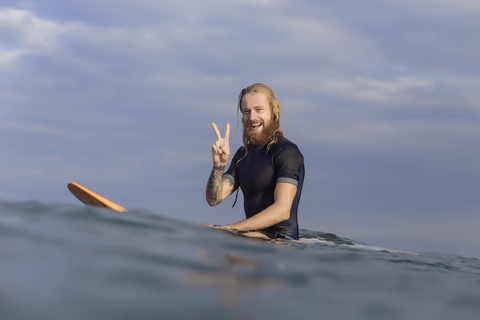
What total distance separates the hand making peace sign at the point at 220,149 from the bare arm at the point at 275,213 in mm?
757

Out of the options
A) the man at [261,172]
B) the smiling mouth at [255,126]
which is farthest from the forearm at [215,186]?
the smiling mouth at [255,126]

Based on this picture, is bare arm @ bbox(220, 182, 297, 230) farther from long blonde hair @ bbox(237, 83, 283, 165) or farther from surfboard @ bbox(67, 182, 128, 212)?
surfboard @ bbox(67, 182, 128, 212)

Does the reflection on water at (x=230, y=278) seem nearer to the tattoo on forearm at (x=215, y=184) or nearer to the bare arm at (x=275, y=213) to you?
the bare arm at (x=275, y=213)

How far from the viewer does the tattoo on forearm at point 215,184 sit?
17.7ft

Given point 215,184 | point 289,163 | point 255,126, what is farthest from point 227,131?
point 289,163

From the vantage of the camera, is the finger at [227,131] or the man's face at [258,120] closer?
the finger at [227,131]

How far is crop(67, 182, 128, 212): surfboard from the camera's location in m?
4.47

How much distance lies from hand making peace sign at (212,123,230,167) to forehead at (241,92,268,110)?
445mm

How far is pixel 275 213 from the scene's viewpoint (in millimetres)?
4715

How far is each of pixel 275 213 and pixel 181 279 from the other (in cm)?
274

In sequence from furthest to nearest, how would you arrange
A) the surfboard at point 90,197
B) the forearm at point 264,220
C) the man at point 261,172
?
the man at point 261,172 → the forearm at point 264,220 → the surfboard at point 90,197

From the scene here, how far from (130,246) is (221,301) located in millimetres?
945

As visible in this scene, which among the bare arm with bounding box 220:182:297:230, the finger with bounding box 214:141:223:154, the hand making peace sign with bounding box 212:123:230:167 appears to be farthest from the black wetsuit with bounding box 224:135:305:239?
the finger with bounding box 214:141:223:154

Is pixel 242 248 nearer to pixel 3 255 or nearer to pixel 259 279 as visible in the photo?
pixel 259 279
